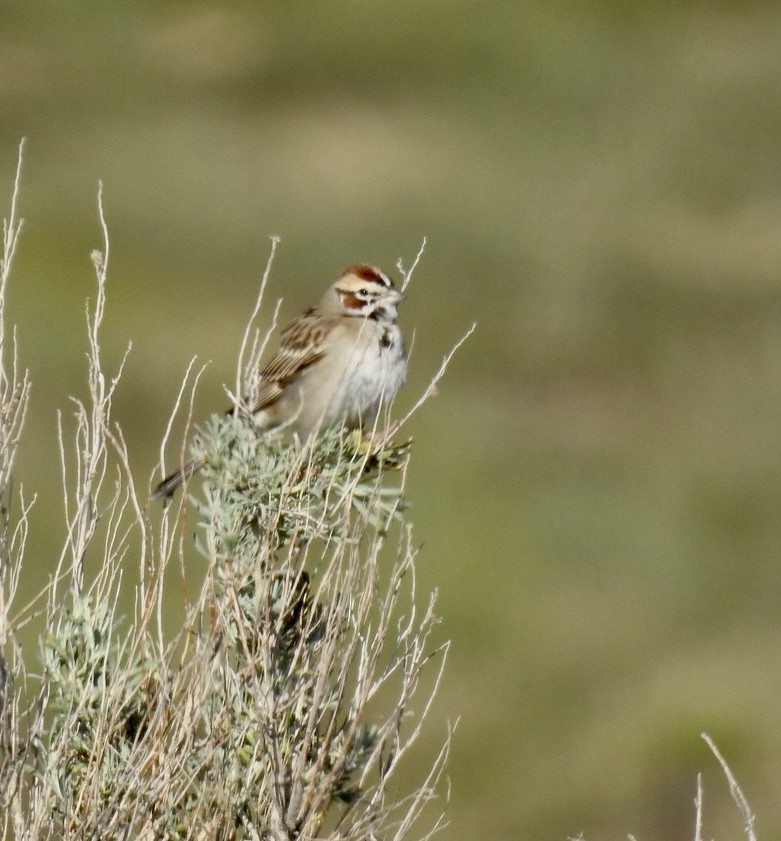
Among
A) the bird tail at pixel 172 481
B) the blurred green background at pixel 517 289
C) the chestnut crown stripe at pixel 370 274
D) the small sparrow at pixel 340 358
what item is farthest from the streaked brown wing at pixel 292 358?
the blurred green background at pixel 517 289

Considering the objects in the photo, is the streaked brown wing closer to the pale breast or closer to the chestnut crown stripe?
the pale breast

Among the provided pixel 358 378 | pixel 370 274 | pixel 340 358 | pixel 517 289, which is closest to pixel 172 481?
pixel 358 378

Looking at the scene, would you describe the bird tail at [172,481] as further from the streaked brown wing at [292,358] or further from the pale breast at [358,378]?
the streaked brown wing at [292,358]

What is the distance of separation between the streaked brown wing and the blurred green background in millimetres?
5742

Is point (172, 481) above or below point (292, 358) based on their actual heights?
below

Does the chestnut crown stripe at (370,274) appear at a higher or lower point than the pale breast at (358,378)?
higher

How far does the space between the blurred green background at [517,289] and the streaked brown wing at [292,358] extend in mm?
5742

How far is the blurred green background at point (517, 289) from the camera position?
1366cm

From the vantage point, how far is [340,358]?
22.2ft

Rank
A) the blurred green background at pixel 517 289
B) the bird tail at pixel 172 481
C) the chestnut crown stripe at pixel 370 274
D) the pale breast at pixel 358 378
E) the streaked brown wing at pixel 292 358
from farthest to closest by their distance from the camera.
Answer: the blurred green background at pixel 517 289 < the streaked brown wing at pixel 292 358 < the chestnut crown stripe at pixel 370 274 < the pale breast at pixel 358 378 < the bird tail at pixel 172 481

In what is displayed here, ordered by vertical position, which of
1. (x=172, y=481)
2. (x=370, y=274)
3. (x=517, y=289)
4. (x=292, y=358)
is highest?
(x=370, y=274)

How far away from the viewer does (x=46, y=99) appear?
21.1 m

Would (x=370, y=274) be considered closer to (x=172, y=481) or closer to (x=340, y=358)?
(x=340, y=358)

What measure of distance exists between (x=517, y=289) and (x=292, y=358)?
11.6 m
